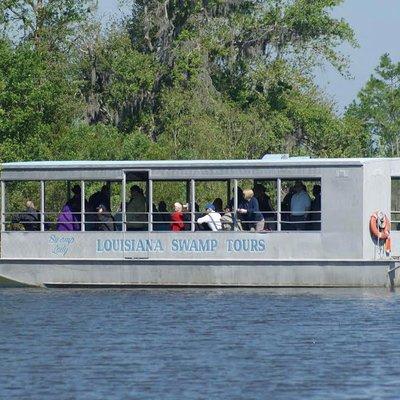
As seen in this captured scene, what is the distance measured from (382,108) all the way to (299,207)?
8252 cm

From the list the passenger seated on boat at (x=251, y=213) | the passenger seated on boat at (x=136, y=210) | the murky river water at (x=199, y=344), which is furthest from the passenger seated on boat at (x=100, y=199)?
the passenger seated on boat at (x=251, y=213)

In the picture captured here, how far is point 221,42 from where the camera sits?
202 feet

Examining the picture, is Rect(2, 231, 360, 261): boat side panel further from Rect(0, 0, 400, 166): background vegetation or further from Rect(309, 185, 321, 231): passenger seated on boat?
Rect(0, 0, 400, 166): background vegetation

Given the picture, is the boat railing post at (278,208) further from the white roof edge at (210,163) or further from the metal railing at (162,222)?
the white roof edge at (210,163)

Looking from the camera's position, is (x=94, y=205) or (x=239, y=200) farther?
(x=94, y=205)

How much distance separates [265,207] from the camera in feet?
108

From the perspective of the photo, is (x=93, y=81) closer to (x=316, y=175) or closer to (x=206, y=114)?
(x=206, y=114)

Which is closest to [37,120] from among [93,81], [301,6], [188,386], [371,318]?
[93,81]

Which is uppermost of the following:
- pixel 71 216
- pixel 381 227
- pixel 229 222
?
pixel 71 216

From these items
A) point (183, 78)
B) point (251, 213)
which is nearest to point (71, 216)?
point (251, 213)

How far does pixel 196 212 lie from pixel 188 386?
12216 millimetres

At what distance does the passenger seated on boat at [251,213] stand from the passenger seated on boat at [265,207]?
133mm

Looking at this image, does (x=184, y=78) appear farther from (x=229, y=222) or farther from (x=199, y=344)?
(x=199, y=344)

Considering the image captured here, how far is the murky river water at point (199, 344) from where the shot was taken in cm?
2050
